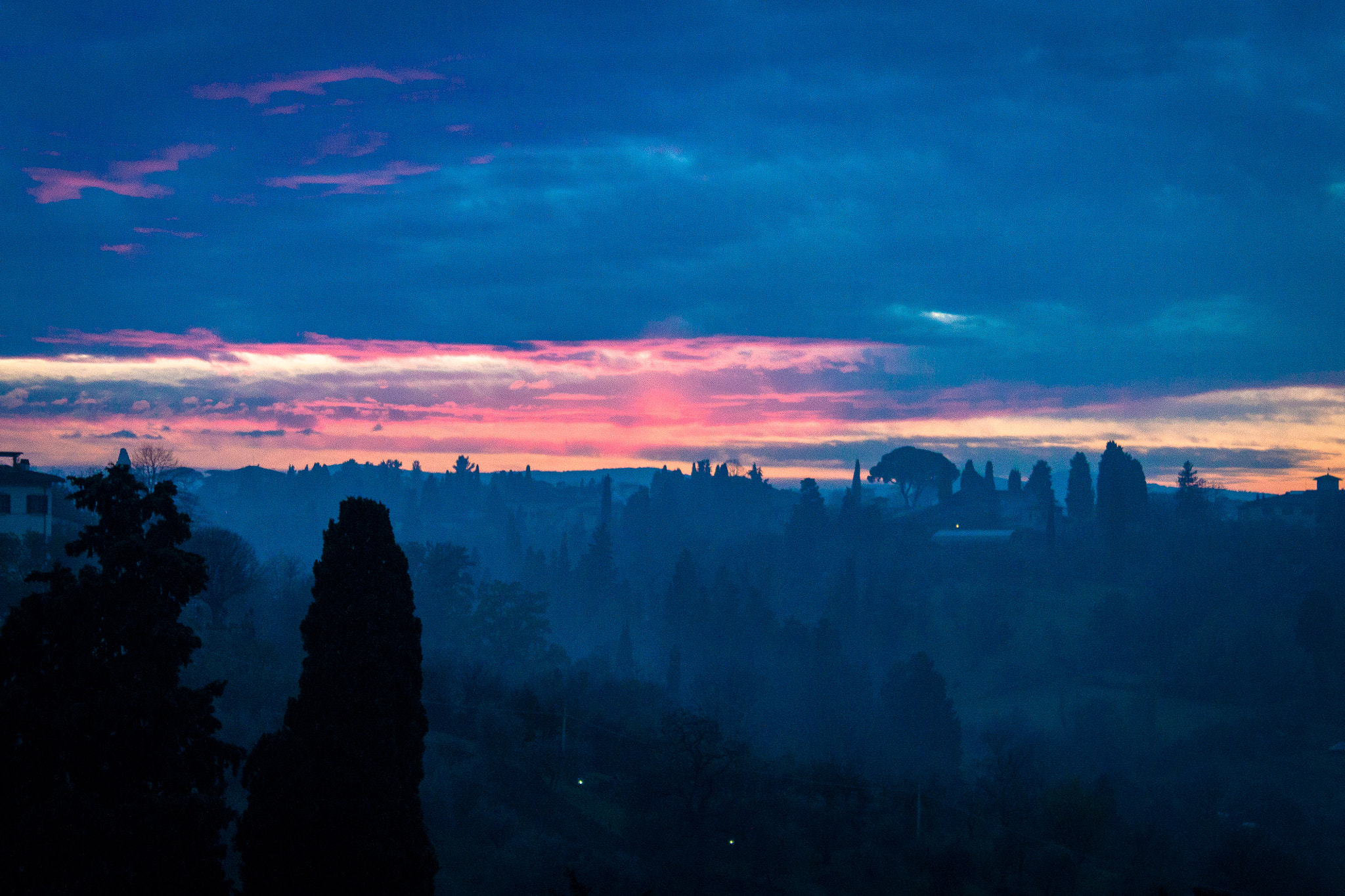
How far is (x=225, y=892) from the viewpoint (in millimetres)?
18562

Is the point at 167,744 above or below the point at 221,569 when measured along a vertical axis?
above

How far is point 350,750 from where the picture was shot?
21.3 meters

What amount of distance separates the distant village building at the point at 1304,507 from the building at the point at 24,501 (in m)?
167

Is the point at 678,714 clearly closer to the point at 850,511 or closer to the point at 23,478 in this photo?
the point at 23,478

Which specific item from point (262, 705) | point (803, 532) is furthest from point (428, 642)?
point (803, 532)

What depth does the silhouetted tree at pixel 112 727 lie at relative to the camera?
1695 cm

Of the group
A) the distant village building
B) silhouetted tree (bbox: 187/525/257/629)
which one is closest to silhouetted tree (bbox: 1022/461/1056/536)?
the distant village building

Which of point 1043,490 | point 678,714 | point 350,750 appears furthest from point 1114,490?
point 350,750

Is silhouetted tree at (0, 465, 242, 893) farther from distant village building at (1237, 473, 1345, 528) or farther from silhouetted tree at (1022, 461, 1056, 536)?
distant village building at (1237, 473, 1345, 528)

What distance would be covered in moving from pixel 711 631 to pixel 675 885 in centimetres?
8308

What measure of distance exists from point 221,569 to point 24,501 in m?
12.0

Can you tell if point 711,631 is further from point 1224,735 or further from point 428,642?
point 1224,735

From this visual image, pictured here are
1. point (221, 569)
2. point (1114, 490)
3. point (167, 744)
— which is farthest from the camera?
point (1114, 490)

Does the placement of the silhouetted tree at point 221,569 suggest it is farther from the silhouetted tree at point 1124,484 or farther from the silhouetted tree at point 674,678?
the silhouetted tree at point 1124,484
